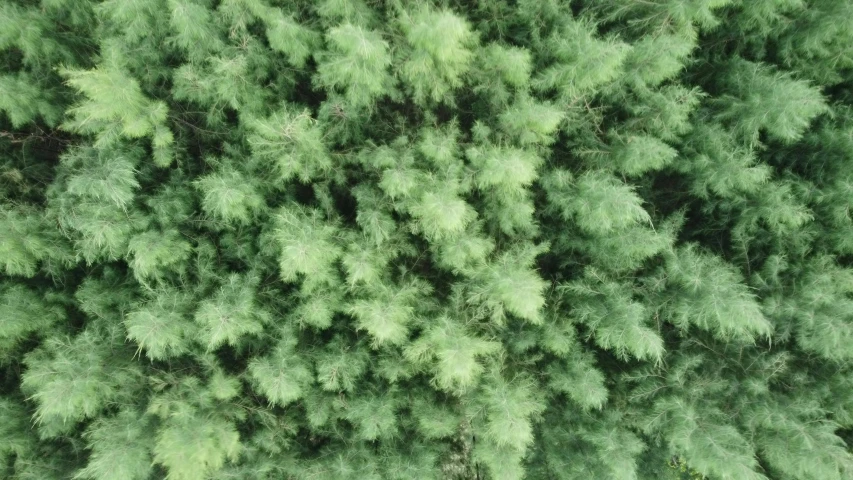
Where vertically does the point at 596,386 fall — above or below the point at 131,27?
below

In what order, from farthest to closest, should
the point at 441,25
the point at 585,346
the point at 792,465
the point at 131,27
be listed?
the point at 585,346 → the point at 131,27 → the point at 792,465 → the point at 441,25

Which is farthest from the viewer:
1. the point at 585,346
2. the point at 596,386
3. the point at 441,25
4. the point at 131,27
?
the point at 585,346

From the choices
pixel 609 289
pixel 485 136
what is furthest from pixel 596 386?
pixel 485 136

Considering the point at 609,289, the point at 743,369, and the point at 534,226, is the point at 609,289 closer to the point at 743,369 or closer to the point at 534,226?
the point at 534,226

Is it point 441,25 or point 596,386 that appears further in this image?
point 596,386

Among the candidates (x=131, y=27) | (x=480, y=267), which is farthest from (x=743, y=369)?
(x=131, y=27)

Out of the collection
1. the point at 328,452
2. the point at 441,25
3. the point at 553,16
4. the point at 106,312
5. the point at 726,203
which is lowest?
the point at 328,452
